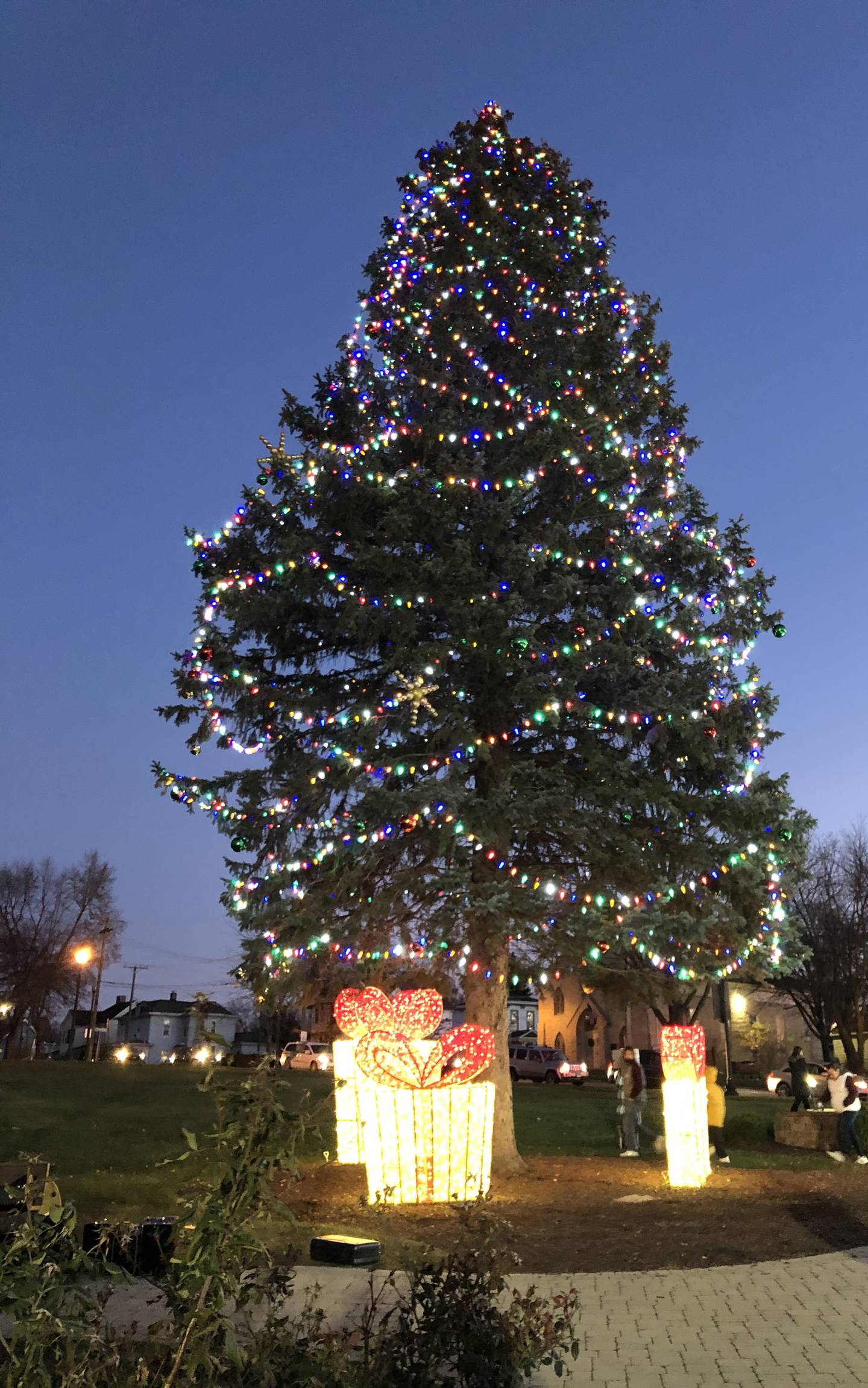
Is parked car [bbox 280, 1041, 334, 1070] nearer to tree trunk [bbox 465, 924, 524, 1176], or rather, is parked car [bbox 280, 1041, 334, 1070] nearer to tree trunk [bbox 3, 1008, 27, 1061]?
tree trunk [bbox 3, 1008, 27, 1061]

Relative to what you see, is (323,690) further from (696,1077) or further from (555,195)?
(555,195)

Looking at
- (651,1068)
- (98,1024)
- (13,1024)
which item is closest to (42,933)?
(13,1024)

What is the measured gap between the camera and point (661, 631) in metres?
14.0

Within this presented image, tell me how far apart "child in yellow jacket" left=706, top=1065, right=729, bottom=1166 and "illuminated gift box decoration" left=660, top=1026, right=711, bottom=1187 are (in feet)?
9.15

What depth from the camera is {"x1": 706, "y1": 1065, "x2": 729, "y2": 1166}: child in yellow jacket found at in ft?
47.7

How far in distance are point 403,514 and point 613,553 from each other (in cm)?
281

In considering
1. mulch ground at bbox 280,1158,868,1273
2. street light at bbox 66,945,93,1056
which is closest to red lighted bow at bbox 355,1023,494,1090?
mulch ground at bbox 280,1158,868,1273

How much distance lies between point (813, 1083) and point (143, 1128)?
15526 mm

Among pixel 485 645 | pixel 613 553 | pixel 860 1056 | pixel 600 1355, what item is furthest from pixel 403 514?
pixel 860 1056

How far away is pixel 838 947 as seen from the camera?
3738cm

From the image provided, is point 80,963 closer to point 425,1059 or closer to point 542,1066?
point 542,1066

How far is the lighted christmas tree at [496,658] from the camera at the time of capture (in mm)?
12789

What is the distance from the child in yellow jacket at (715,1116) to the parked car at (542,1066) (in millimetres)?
25615

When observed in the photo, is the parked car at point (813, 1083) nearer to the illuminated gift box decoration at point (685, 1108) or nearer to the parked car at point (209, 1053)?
the illuminated gift box decoration at point (685, 1108)
